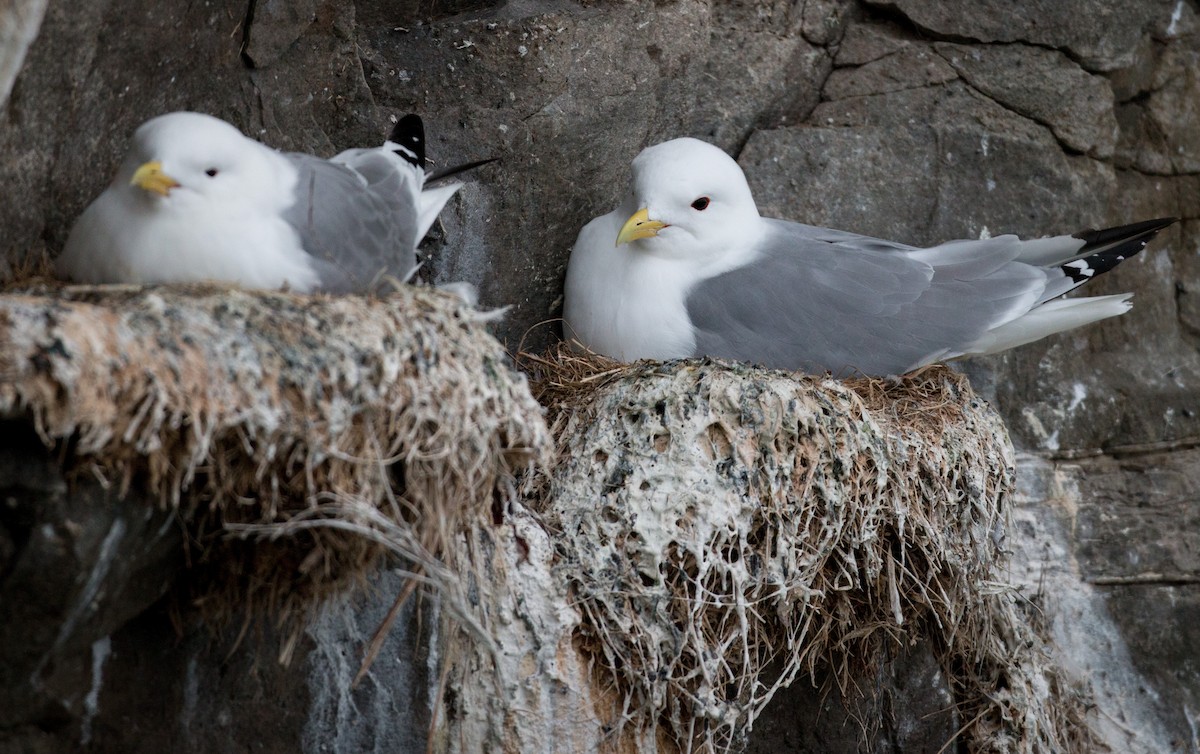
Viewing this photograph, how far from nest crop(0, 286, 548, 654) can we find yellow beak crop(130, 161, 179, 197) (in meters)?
0.25

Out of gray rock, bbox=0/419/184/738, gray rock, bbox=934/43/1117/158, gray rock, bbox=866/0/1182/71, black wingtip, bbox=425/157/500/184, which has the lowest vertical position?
gray rock, bbox=0/419/184/738

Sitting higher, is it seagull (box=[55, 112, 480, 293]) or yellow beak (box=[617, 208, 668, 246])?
yellow beak (box=[617, 208, 668, 246])

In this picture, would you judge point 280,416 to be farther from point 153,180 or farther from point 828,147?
point 828,147

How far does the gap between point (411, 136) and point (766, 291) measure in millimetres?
982

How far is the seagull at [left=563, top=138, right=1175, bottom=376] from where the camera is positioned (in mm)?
3451

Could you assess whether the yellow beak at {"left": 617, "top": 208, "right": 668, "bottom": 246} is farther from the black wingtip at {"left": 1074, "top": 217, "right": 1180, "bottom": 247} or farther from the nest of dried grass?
the black wingtip at {"left": 1074, "top": 217, "right": 1180, "bottom": 247}

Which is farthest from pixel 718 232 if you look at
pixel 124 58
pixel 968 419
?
pixel 124 58

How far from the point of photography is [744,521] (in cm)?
306

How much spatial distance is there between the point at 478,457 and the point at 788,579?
902 millimetres

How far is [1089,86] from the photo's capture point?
14.5 feet

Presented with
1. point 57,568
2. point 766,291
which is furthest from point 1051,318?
point 57,568

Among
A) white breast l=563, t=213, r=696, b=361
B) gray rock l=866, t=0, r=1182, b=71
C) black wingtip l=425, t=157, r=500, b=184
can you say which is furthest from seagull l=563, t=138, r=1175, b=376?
gray rock l=866, t=0, r=1182, b=71

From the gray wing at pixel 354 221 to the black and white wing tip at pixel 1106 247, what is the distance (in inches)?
72.4

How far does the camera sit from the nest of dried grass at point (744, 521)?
303cm
